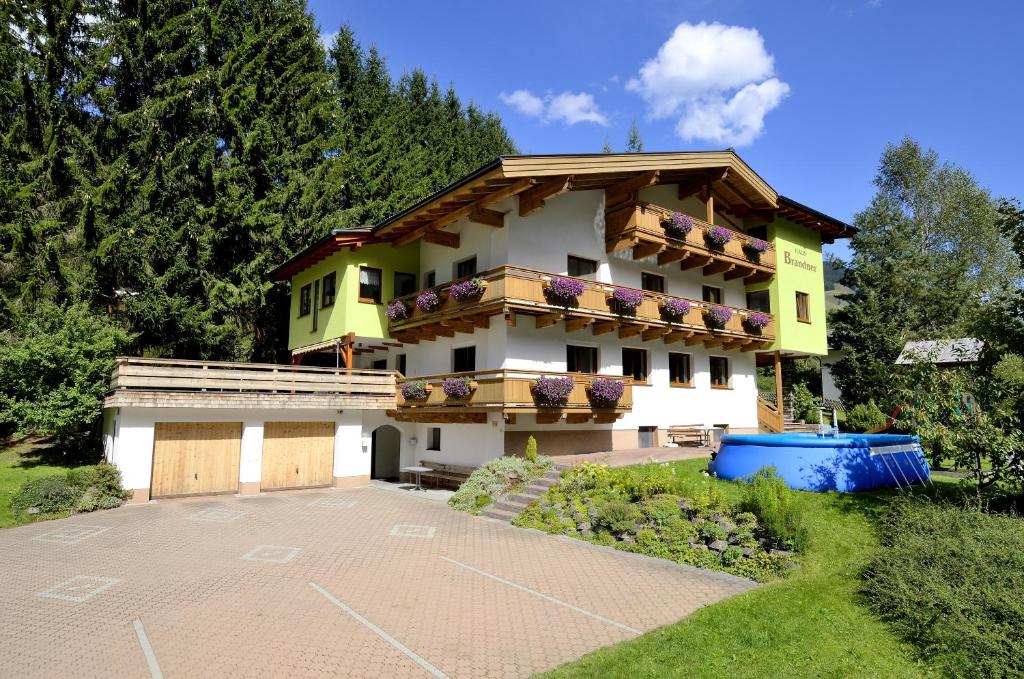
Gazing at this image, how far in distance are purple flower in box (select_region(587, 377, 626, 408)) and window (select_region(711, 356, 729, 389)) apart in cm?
909

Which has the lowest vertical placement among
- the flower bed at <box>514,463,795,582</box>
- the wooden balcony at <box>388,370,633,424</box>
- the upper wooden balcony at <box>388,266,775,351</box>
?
the flower bed at <box>514,463,795,582</box>

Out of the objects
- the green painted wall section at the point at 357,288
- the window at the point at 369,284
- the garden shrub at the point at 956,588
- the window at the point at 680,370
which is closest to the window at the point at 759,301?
the window at the point at 680,370

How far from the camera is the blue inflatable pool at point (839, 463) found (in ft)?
47.2

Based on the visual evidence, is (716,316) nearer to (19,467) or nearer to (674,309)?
(674,309)

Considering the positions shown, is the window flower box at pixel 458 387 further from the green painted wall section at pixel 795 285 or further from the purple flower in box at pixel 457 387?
the green painted wall section at pixel 795 285

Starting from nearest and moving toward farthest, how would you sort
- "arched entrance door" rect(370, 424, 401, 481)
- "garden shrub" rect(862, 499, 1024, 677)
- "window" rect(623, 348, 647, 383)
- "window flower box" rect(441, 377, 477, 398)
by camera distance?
"garden shrub" rect(862, 499, 1024, 677)
"window flower box" rect(441, 377, 477, 398)
"window" rect(623, 348, 647, 383)
"arched entrance door" rect(370, 424, 401, 481)

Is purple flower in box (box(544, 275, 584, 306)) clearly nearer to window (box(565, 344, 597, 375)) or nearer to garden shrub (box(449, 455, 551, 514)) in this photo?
window (box(565, 344, 597, 375))

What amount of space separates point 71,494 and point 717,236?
82.0 ft

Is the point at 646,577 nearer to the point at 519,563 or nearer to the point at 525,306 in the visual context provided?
the point at 519,563

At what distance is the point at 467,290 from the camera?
20234 mm

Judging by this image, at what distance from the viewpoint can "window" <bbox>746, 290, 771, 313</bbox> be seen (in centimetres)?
2917

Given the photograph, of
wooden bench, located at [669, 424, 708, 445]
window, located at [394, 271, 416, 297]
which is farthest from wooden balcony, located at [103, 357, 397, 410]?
wooden bench, located at [669, 424, 708, 445]

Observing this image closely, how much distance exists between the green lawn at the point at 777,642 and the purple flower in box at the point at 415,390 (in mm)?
14281

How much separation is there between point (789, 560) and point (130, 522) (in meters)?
16.5
